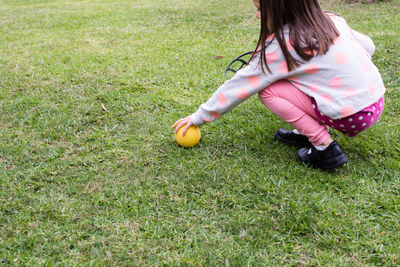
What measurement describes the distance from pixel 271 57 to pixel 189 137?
0.72 m

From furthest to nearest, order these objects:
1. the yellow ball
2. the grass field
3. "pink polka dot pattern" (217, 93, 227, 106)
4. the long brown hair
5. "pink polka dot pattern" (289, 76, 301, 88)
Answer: the yellow ball < "pink polka dot pattern" (217, 93, 227, 106) < "pink polka dot pattern" (289, 76, 301, 88) < the long brown hair < the grass field

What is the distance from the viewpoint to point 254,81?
1.97m

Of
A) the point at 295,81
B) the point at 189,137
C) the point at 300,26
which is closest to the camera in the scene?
the point at 300,26

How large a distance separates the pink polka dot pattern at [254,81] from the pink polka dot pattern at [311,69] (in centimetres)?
25

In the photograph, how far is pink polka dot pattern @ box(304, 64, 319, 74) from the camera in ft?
6.02

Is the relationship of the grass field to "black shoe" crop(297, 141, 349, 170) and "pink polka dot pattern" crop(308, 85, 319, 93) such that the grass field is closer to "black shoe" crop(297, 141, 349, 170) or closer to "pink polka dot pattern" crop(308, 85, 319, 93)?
"black shoe" crop(297, 141, 349, 170)

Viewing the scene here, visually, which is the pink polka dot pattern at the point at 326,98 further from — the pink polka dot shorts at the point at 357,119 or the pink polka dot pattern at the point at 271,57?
the pink polka dot pattern at the point at 271,57

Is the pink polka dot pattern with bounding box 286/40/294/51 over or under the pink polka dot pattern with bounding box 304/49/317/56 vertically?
over

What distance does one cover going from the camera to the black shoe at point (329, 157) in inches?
78.6

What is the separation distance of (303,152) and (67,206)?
134 cm

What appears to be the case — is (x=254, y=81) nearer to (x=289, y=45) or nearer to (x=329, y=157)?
(x=289, y=45)


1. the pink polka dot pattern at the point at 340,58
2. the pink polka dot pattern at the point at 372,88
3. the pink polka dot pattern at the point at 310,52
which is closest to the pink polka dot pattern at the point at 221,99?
the pink polka dot pattern at the point at 310,52

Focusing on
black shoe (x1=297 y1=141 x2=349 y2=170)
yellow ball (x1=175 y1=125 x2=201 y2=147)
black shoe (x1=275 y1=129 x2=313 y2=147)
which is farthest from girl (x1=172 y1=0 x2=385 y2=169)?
yellow ball (x1=175 y1=125 x2=201 y2=147)

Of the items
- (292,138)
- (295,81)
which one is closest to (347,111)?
(295,81)
